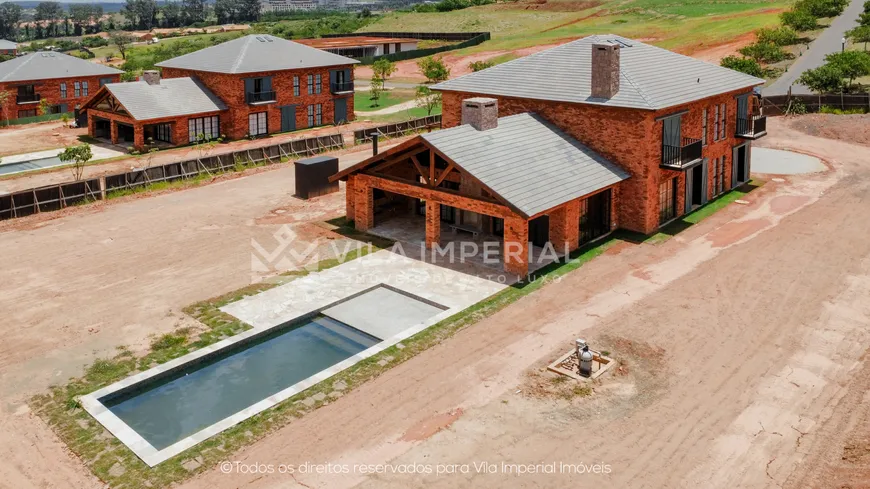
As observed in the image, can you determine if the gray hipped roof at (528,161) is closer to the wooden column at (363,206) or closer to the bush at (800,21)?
the wooden column at (363,206)

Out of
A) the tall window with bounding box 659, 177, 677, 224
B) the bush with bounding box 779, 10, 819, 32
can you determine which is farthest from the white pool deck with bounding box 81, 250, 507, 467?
the bush with bounding box 779, 10, 819, 32

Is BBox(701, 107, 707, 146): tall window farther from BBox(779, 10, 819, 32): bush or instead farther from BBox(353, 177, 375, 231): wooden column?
BBox(779, 10, 819, 32): bush

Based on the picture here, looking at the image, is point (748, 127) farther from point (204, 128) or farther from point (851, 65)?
point (204, 128)

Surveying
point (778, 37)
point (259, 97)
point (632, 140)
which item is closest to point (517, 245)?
point (632, 140)

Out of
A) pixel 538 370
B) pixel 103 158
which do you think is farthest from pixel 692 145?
pixel 103 158

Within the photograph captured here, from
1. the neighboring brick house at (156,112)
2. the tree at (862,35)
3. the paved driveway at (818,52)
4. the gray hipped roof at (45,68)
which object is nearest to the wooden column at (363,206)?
the neighboring brick house at (156,112)
